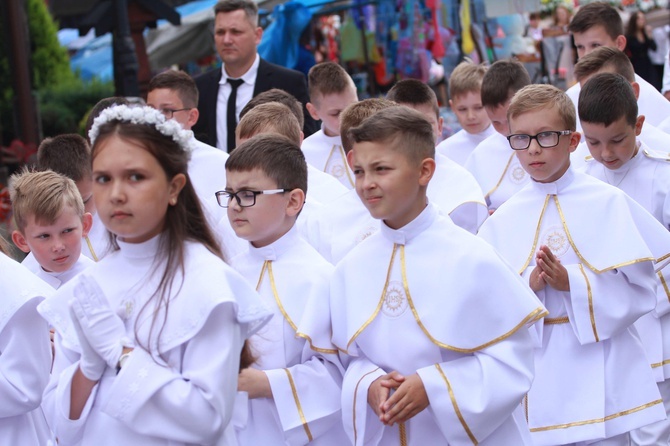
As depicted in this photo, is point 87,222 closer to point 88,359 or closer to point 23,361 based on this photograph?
point 23,361

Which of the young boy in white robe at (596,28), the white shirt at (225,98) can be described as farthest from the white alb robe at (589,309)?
the white shirt at (225,98)

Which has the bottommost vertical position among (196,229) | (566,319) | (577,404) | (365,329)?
(577,404)

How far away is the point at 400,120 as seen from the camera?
442 centimetres

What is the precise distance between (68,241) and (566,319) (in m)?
2.44

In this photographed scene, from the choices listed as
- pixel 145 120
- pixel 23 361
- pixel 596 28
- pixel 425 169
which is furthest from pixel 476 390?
pixel 596 28

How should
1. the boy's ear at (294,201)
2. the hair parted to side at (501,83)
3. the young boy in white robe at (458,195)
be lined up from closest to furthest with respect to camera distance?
the boy's ear at (294,201)
the young boy in white robe at (458,195)
the hair parted to side at (501,83)

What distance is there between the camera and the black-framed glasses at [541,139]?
5398mm

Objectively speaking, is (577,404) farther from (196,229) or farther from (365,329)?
(196,229)

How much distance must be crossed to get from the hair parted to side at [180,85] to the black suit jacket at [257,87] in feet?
3.26

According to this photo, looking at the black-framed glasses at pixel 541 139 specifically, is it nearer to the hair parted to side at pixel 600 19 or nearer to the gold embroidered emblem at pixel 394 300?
the gold embroidered emblem at pixel 394 300

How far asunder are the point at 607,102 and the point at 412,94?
192cm

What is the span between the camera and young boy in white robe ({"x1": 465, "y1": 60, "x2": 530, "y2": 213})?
24.7 ft

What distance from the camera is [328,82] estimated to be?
7957 mm

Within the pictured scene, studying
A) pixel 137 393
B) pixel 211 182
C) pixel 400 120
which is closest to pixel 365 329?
pixel 400 120
